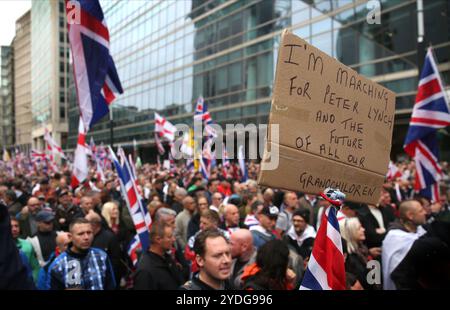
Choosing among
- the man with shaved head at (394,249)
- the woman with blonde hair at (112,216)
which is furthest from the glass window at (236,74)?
the man with shaved head at (394,249)

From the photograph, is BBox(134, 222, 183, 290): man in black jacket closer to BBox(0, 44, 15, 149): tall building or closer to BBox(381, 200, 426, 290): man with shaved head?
BBox(381, 200, 426, 290): man with shaved head

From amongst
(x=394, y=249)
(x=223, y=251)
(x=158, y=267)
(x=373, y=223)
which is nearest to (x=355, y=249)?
(x=394, y=249)

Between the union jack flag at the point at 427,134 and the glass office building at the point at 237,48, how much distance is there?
3335 mm

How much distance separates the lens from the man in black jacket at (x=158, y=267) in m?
3.35

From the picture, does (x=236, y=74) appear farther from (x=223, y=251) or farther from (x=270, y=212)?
(x=223, y=251)

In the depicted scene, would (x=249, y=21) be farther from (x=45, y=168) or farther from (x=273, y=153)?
(x=273, y=153)

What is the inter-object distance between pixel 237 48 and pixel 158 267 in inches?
933

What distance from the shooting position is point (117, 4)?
23.8 ft

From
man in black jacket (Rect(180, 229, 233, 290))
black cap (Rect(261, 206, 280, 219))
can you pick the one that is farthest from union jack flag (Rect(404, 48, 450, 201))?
man in black jacket (Rect(180, 229, 233, 290))

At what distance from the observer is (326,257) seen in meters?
2.01

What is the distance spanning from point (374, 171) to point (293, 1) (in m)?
20.5

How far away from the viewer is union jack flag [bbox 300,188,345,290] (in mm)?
1979

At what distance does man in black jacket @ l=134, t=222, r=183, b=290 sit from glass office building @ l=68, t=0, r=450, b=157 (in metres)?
5.02
